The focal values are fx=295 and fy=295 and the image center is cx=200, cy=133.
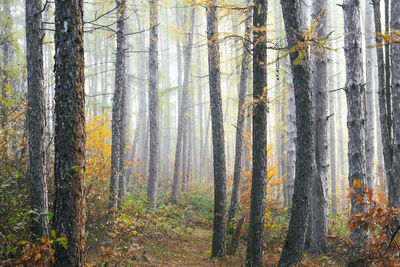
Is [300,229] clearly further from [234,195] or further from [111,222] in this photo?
[234,195]

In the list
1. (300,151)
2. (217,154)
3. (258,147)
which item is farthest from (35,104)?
(300,151)

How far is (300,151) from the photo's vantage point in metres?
5.58

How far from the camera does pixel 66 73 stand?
155 inches

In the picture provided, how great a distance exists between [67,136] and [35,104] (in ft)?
8.32

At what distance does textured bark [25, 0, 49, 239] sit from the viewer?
5.79 metres

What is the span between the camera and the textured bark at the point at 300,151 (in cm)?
546

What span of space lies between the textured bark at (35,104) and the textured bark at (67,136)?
2206mm

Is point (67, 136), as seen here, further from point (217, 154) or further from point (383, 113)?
point (383, 113)

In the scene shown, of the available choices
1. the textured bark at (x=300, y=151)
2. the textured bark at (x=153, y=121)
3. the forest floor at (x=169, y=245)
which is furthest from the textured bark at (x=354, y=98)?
the textured bark at (x=153, y=121)

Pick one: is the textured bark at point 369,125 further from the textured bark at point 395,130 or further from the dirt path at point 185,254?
the dirt path at point 185,254

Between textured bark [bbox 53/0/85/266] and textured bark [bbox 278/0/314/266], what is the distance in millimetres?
3664

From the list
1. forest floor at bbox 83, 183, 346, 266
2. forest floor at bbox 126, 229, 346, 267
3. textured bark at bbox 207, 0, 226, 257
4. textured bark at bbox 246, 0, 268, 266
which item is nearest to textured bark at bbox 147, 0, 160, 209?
forest floor at bbox 83, 183, 346, 266

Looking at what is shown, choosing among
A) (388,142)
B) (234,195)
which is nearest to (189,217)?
(234,195)

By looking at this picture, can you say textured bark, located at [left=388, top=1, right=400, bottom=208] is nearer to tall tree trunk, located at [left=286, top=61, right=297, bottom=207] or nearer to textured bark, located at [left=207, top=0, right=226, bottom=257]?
textured bark, located at [left=207, top=0, right=226, bottom=257]
